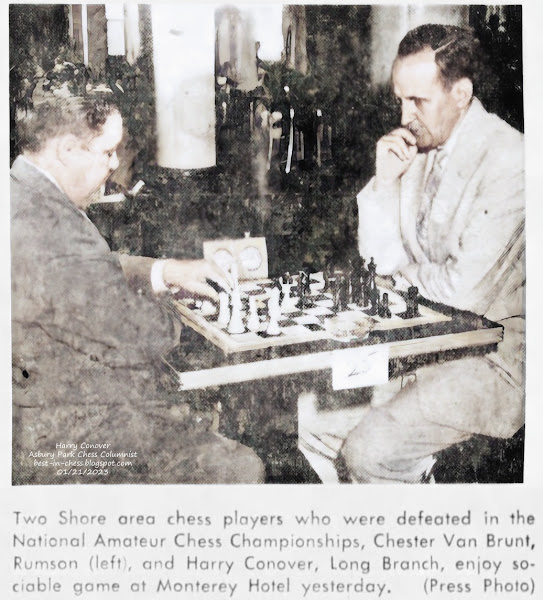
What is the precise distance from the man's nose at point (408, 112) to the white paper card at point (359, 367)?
0.75 meters

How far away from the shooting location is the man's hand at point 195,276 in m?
2.63

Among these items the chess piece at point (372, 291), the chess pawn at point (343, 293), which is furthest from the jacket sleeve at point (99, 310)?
the chess piece at point (372, 291)

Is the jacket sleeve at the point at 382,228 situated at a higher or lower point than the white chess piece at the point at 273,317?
higher

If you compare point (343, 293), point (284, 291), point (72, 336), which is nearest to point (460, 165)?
point (343, 293)

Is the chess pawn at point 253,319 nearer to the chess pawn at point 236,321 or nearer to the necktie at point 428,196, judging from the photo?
the chess pawn at point 236,321

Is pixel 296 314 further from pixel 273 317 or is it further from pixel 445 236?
pixel 445 236

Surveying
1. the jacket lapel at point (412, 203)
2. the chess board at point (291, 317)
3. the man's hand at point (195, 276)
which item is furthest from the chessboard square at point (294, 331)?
the jacket lapel at point (412, 203)

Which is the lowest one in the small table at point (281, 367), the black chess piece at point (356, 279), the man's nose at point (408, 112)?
the small table at point (281, 367)
